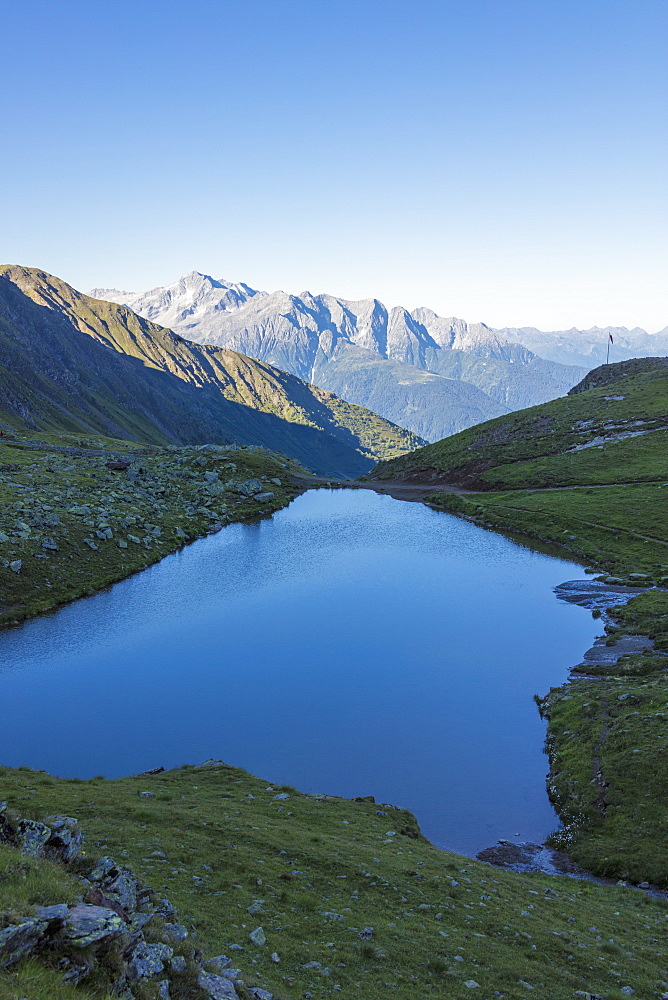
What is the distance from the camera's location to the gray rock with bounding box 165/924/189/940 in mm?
15763

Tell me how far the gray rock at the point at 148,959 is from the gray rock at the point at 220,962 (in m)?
1.50

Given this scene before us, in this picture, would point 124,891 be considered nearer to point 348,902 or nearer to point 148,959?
point 148,959

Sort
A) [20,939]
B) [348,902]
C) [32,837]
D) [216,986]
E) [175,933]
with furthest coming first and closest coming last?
1. [348,902]
2. [32,837]
3. [175,933]
4. [216,986]
5. [20,939]

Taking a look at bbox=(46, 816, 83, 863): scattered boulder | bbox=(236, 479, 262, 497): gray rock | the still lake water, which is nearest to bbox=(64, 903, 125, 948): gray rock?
bbox=(46, 816, 83, 863): scattered boulder

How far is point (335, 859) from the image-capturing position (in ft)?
86.9

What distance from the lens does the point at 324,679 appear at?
59.7 meters

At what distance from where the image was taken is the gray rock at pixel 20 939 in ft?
39.4

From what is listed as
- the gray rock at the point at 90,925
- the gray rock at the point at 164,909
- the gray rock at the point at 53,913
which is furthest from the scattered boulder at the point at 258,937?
the gray rock at the point at 53,913

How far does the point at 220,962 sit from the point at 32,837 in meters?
6.87

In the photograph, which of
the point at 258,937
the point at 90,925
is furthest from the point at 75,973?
the point at 258,937

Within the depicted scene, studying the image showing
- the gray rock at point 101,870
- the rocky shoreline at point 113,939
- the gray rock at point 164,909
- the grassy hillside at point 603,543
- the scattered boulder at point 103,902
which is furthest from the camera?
the grassy hillside at point 603,543

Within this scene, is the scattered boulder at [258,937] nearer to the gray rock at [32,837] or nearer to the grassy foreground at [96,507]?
the gray rock at [32,837]

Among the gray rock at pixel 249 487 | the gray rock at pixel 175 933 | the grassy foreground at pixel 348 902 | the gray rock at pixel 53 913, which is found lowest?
the grassy foreground at pixel 348 902

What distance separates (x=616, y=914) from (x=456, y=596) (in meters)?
62.6
